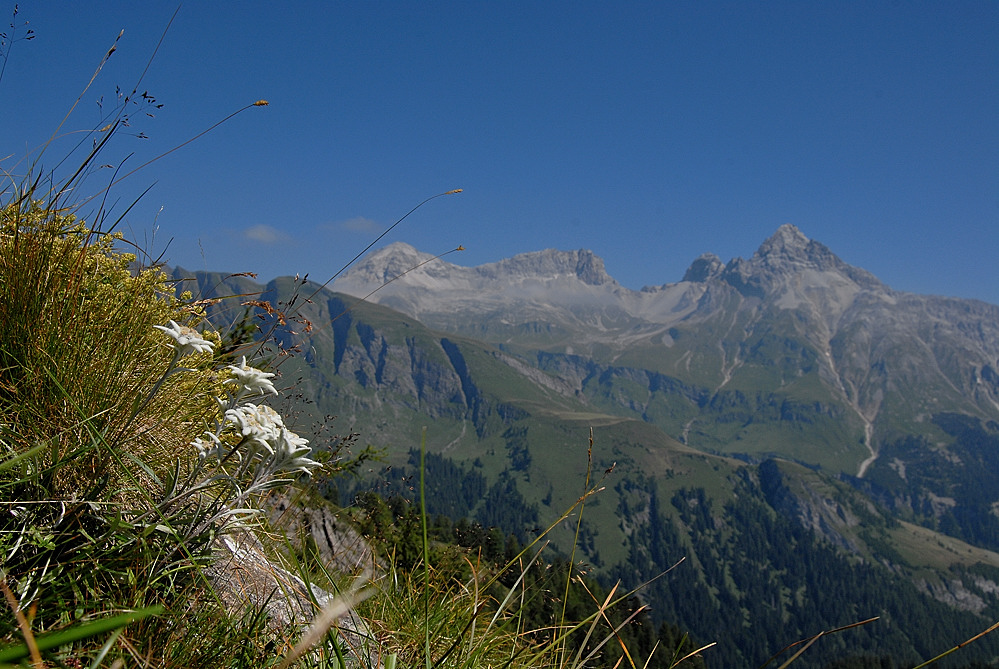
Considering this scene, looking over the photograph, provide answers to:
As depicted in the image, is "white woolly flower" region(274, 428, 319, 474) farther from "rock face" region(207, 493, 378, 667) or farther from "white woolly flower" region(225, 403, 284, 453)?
"rock face" region(207, 493, 378, 667)

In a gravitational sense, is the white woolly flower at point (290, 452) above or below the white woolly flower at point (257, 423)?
below

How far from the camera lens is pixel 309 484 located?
4820 millimetres

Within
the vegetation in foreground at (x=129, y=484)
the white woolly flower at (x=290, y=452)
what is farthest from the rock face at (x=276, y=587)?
the white woolly flower at (x=290, y=452)

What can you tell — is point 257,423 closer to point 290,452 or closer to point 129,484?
point 290,452

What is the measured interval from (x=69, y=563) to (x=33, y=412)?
2.45ft

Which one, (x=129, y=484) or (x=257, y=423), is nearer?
(x=257, y=423)

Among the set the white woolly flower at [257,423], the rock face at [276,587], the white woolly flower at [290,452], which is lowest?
the rock face at [276,587]

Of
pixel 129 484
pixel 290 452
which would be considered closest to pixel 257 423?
pixel 290 452

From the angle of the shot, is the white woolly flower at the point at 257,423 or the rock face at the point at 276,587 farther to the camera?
the rock face at the point at 276,587

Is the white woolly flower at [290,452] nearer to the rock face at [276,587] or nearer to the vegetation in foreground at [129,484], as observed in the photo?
the vegetation in foreground at [129,484]

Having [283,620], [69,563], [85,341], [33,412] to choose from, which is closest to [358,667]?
[283,620]

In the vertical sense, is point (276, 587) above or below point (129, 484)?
below

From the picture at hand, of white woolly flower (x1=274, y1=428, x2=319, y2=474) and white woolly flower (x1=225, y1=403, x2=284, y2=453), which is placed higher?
white woolly flower (x1=225, y1=403, x2=284, y2=453)

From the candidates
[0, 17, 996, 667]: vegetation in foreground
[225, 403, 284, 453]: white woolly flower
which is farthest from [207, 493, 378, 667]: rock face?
[225, 403, 284, 453]: white woolly flower
